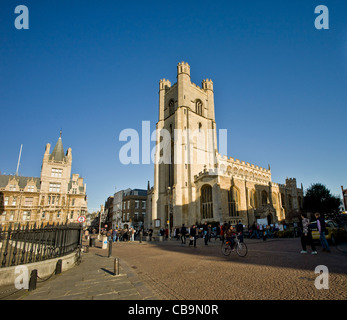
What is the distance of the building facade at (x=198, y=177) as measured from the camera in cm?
3070

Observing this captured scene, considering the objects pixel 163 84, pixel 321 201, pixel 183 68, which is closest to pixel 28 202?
pixel 163 84

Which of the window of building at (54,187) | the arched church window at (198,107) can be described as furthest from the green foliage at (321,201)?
the window of building at (54,187)

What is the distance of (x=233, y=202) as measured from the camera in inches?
1213

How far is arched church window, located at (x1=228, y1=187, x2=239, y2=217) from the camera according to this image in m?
30.5

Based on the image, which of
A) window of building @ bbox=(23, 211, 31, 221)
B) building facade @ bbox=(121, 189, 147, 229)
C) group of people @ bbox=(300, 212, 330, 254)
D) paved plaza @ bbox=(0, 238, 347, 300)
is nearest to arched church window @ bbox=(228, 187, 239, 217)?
group of people @ bbox=(300, 212, 330, 254)

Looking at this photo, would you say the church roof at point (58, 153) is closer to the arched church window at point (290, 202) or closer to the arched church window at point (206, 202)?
the arched church window at point (206, 202)

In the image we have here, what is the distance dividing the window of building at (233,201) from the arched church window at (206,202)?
274 cm

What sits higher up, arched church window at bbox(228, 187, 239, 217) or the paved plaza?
arched church window at bbox(228, 187, 239, 217)

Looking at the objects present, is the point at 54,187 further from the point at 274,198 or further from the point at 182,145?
the point at 274,198

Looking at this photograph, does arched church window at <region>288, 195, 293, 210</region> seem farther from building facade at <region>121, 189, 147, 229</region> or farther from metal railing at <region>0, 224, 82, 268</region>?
metal railing at <region>0, 224, 82, 268</region>

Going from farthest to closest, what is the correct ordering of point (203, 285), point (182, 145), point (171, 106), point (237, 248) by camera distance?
point (171, 106)
point (182, 145)
point (237, 248)
point (203, 285)

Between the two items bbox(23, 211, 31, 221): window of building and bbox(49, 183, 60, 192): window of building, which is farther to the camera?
bbox(49, 183, 60, 192): window of building

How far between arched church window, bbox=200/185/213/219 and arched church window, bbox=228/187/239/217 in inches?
108

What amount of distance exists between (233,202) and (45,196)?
3386 centimetres
